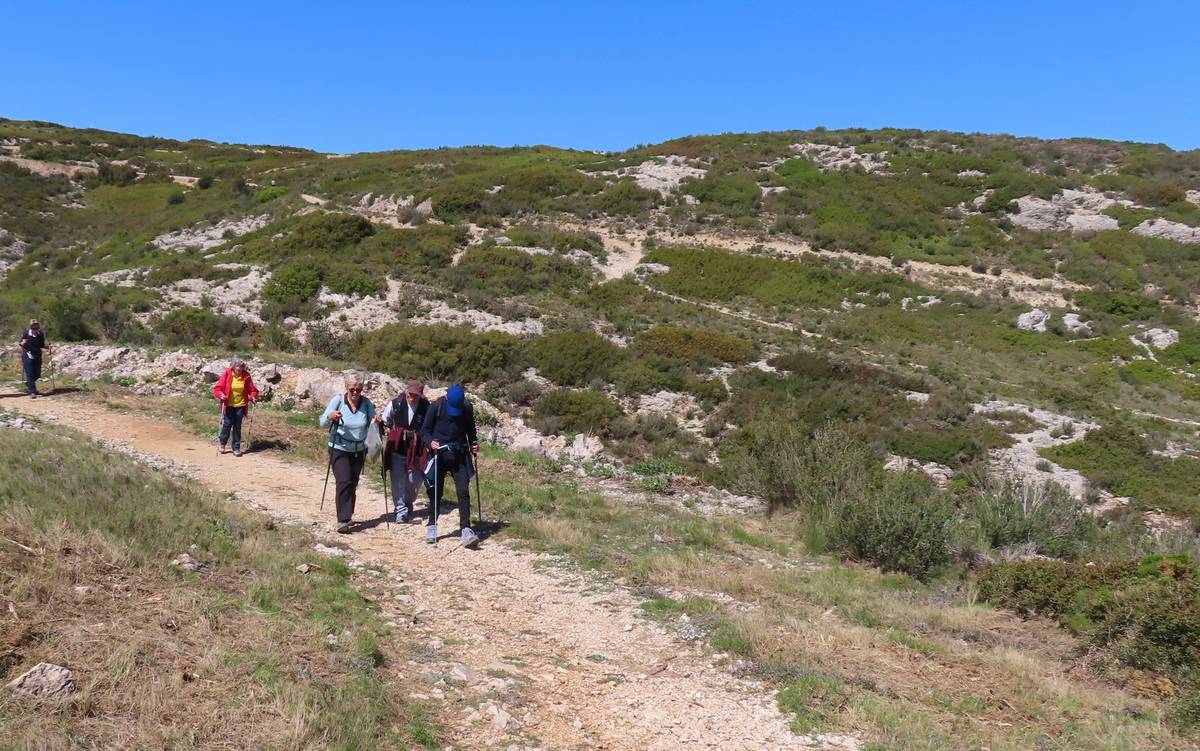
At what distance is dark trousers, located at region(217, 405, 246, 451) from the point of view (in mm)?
12117

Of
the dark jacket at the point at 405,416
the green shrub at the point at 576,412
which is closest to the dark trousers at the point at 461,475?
the dark jacket at the point at 405,416

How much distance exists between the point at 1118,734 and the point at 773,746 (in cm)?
219

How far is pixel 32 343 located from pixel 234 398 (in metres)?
5.93

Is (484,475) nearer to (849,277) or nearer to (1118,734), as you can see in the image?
(1118,734)

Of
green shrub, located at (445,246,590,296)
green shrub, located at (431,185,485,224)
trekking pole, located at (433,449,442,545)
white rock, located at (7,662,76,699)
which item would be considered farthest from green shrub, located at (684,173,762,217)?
white rock, located at (7,662,76,699)

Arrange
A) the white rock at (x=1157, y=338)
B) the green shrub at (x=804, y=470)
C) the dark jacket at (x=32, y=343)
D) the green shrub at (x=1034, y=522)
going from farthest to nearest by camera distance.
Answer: the white rock at (x=1157, y=338), the dark jacket at (x=32, y=343), the green shrub at (x=804, y=470), the green shrub at (x=1034, y=522)

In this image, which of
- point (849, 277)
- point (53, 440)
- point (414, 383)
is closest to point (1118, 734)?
point (414, 383)

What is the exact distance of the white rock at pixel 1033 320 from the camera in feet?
104

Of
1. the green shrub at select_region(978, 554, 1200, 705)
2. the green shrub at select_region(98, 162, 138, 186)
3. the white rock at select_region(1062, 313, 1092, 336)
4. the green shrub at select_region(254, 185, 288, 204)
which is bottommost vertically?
the green shrub at select_region(978, 554, 1200, 705)

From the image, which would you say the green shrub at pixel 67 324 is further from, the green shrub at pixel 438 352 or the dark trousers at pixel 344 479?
the dark trousers at pixel 344 479

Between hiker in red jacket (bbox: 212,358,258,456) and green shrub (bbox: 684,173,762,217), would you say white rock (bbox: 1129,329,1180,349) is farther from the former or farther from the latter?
hiker in red jacket (bbox: 212,358,258,456)

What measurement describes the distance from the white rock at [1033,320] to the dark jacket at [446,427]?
30201 millimetres

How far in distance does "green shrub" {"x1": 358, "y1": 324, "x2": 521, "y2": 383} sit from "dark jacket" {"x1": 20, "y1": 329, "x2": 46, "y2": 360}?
7.93 meters

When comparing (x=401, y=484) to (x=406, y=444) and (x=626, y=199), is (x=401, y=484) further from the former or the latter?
(x=626, y=199)
